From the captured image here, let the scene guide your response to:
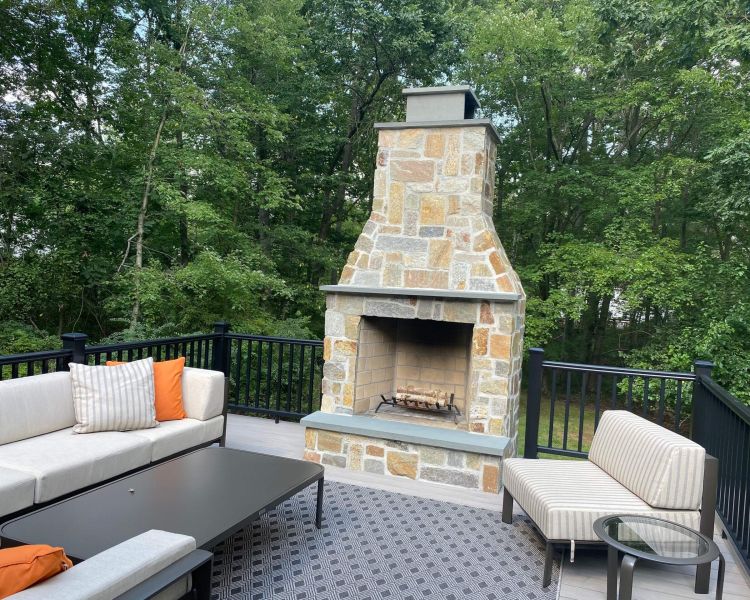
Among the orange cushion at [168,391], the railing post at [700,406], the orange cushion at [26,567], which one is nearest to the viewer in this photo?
the orange cushion at [26,567]

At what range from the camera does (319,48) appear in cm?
864

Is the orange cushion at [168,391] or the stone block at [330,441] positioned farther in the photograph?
the stone block at [330,441]

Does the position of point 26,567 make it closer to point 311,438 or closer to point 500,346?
point 311,438

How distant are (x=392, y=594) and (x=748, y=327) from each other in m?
6.76

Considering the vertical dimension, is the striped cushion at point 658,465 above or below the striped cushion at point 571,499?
above

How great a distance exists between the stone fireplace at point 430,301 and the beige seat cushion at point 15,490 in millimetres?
1907

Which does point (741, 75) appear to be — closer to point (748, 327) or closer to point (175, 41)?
point (748, 327)

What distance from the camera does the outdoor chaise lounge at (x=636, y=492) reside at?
2.44 metres

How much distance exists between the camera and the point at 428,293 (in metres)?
3.87

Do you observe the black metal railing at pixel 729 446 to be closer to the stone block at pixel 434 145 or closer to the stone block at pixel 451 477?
the stone block at pixel 451 477

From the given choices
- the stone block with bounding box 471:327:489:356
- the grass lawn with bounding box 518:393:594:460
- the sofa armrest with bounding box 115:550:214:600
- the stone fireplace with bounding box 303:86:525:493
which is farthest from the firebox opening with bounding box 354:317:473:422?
the grass lawn with bounding box 518:393:594:460

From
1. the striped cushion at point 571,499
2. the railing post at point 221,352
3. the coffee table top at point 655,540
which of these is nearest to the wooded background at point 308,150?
the railing post at point 221,352

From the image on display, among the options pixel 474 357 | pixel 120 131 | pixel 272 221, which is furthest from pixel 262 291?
pixel 474 357

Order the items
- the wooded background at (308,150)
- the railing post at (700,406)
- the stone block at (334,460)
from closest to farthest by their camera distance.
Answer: the railing post at (700,406), the stone block at (334,460), the wooded background at (308,150)
